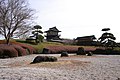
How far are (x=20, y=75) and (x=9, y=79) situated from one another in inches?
42.1

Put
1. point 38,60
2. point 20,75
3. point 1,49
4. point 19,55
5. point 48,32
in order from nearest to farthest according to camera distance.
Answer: point 20,75
point 38,60
point 1,49
point 19,55
point 48,32

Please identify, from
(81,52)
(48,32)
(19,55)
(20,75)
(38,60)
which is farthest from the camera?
(48,32)

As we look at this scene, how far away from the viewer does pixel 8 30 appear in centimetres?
4359

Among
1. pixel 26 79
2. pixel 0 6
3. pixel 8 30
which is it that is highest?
pixel 0 6

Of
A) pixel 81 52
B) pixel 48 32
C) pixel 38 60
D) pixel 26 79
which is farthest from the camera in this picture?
pixel 48 32

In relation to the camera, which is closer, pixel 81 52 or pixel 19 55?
pixel 19 55

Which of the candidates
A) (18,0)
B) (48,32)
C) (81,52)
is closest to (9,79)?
(81,52)

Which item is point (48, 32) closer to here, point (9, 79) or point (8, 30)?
point (8, 30)

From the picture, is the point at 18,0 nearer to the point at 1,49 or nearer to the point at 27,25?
the point at 27,25

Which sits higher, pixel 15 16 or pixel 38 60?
pixel 15 16

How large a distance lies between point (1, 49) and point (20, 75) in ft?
64.2

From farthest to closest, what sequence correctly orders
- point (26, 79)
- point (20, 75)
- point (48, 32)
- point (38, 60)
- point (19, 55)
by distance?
point (48, 32) → point (19, 55) → point (38, 60) → point (20, 75) → point (26, 79)

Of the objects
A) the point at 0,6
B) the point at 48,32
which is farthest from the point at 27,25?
the point at 48,32

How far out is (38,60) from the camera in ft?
73.4
